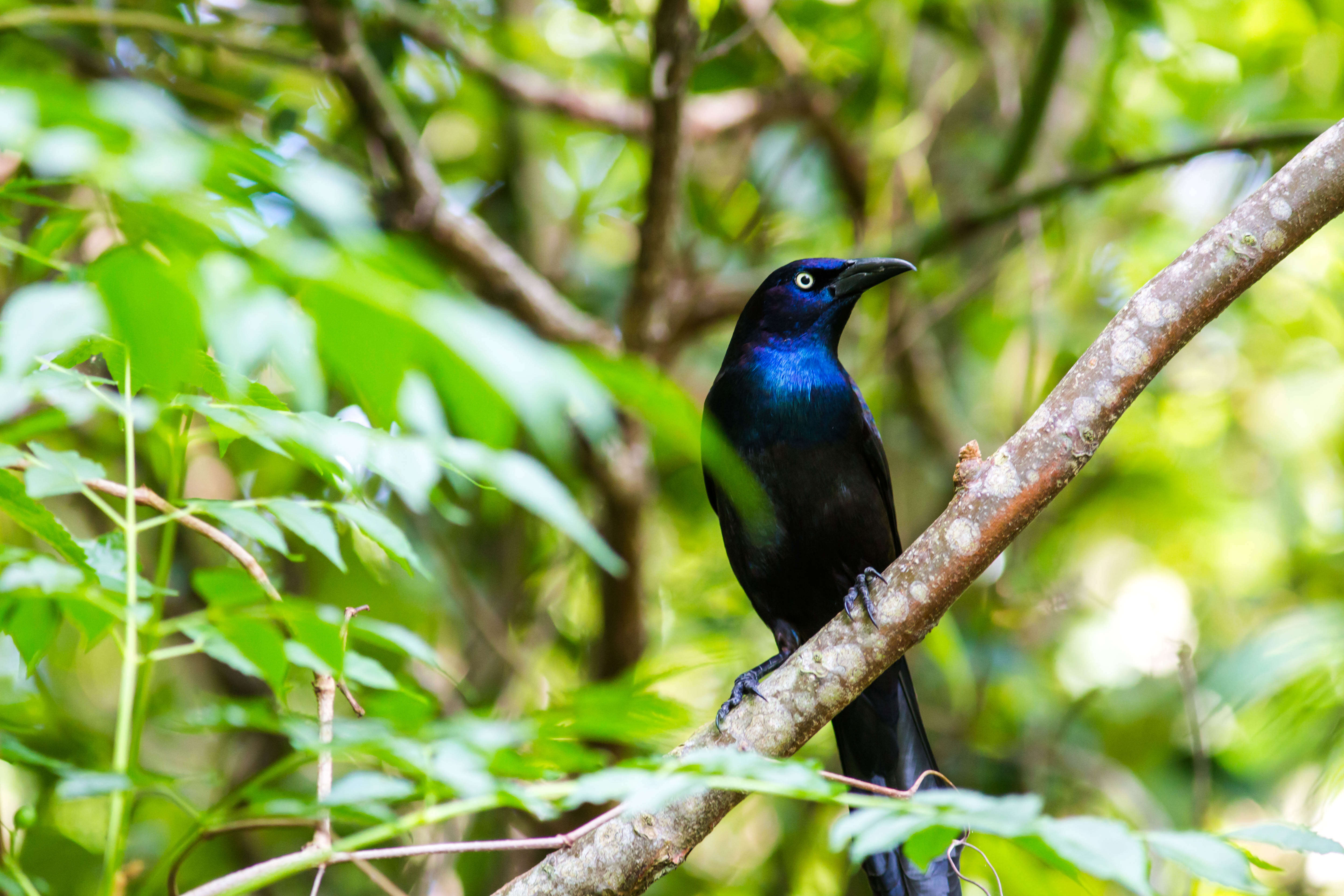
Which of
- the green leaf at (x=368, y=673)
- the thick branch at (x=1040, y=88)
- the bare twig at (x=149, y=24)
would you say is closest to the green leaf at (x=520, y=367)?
the green leaf at (x=368, y=673)

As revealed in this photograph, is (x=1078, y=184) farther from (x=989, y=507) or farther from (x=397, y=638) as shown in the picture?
(x=397, y=638)

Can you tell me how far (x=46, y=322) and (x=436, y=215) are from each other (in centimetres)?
293

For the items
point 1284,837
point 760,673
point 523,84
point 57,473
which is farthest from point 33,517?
point 523,84

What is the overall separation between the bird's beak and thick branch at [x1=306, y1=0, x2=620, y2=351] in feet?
3.09

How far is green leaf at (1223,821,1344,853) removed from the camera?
1125 mm

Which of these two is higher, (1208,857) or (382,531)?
(382,531)

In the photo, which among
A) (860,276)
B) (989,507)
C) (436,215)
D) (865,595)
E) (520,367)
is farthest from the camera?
(436,215)

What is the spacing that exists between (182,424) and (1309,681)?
3.30 meters

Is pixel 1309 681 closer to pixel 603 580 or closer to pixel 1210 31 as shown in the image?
pixel 603 580

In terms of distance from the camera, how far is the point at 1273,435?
19.0 ft

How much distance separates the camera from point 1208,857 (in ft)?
3.26

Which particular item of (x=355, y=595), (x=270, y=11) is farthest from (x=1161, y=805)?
(x=270, y=11)

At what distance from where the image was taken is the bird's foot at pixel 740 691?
2.68 meters

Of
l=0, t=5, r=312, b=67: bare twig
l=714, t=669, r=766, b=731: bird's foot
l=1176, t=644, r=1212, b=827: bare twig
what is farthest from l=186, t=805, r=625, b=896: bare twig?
l=1176, t=644, r=1212, b=827: bare twig
